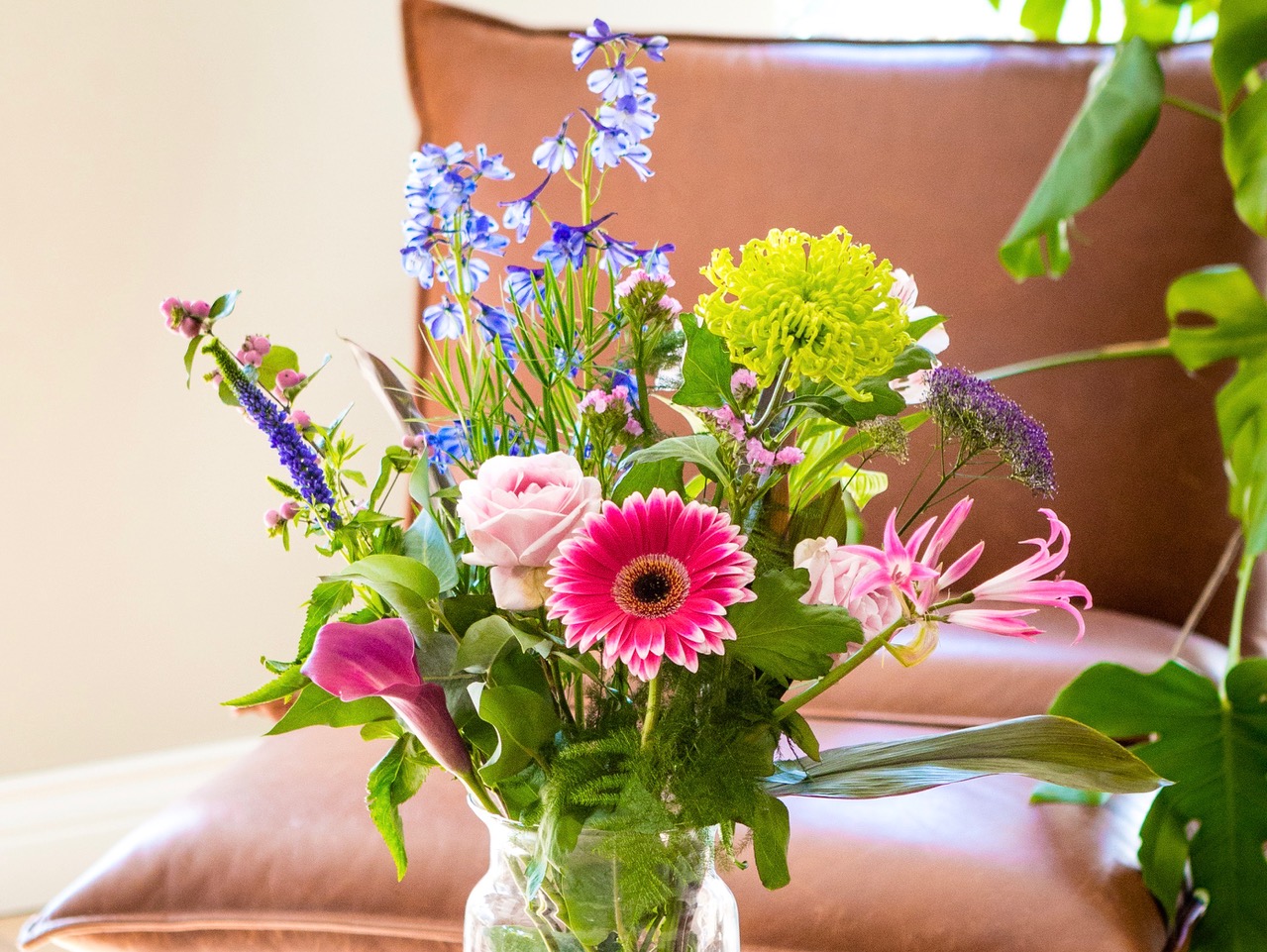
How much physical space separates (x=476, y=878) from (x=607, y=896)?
0.37 m

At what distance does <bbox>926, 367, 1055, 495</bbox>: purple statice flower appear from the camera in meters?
0.41

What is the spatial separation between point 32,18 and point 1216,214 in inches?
55.4

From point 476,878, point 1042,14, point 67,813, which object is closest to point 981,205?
point 1042,14

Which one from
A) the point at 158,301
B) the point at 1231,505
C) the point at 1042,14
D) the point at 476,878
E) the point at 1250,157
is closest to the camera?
the point at 476,878

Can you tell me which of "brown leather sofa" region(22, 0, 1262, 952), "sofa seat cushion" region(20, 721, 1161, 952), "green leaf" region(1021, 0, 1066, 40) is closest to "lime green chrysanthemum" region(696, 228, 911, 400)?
"sofa seat cushion" region(20, 721, 1161, 952)

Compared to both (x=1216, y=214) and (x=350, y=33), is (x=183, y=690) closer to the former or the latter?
(x=350, y=33)

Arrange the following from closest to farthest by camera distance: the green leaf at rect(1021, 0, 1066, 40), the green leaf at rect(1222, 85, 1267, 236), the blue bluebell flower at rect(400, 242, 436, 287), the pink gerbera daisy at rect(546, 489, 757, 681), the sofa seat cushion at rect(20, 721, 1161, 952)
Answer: the pink gerbera daisy at rect(546, 489, 757, 681) < the blue bluebell flower at rect(400, 242, 436, 287) < the sofa seat cushion at rect(20, 721, 1161, 952) < the green leaf at rect(1222, 85, 1267, 236) < the green leaf at rect(1021, 0, 1066, 40)

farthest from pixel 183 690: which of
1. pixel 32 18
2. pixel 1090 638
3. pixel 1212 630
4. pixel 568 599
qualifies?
pixel 568 599

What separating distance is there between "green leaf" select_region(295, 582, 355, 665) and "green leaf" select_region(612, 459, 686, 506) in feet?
0.37

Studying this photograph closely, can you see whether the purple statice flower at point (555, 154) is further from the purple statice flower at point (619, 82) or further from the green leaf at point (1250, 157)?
the green leaf at point (1250, 157)

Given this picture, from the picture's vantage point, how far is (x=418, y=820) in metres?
0.85

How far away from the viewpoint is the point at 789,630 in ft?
1.32

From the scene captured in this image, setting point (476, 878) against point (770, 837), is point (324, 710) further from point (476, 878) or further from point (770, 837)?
point (476, 878)

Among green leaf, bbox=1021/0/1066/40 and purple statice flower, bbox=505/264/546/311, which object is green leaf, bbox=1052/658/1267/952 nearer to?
purple statice flower, bbox=505/264/546/311
